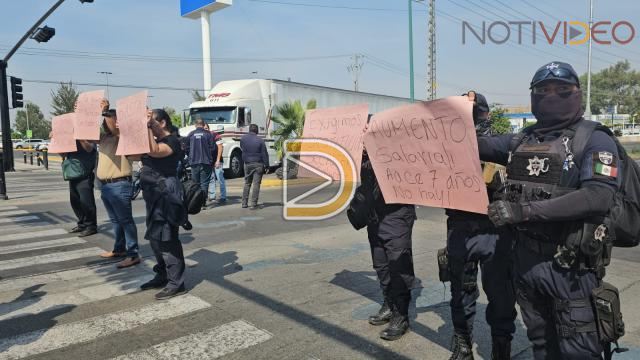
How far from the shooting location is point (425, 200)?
2873mm

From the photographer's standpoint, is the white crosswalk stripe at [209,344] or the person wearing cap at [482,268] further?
the white crosswalk stripe at [209,344]

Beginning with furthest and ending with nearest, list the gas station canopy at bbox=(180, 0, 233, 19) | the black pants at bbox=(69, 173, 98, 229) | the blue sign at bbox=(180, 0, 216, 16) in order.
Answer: the blue sign at bbox=(180, 0, 216, 16) < the gas station canopy at bbox=(180, 0, 233, 19) < the black pants at bbox=(69, 173, 98, 229)

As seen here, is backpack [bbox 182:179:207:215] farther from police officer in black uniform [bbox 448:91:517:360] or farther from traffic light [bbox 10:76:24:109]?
traffic light [bbox 10:76:24:109]

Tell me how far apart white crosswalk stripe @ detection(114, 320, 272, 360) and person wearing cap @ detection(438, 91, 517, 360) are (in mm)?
1452

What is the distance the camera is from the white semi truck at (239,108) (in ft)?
59.0

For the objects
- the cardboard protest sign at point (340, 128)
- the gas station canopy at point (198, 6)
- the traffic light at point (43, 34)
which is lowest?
the cardboard protest sign at point (340, 128)

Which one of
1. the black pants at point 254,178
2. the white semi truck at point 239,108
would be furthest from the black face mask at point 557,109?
the white semi truck at point 239,108

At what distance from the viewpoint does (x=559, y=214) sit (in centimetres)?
206

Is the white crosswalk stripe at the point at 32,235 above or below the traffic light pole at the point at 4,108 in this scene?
below

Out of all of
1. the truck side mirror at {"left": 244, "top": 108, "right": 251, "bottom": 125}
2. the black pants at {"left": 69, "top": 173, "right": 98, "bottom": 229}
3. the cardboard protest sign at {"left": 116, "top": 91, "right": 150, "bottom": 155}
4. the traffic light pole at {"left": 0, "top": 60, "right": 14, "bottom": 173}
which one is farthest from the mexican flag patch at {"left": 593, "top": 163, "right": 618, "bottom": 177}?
the traffic light pole at {"left": 0, "top": 60, "right": 14, "bottom": 173}

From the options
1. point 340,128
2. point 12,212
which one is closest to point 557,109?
point 340,128

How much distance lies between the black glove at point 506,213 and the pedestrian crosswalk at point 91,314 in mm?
2112

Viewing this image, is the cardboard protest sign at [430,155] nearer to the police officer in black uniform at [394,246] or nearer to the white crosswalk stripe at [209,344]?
the police officer in black uniform at [394,246]

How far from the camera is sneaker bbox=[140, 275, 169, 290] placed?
482 centimetres
